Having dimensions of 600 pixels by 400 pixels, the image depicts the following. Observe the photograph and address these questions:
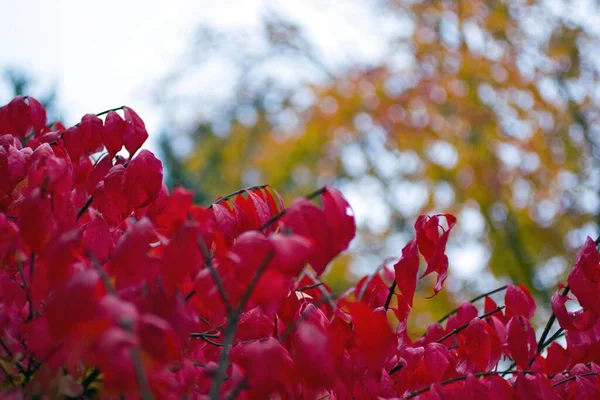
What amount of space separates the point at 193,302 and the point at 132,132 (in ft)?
1.40

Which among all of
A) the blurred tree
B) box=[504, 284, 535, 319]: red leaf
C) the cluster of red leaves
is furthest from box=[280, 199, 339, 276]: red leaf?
the blurred tree

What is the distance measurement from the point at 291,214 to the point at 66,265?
331mm

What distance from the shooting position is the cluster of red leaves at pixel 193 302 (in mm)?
807

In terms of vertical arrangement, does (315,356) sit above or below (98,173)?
below

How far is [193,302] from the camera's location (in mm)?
1168

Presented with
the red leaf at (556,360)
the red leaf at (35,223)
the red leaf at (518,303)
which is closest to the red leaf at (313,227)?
the red leaf at (35,223)

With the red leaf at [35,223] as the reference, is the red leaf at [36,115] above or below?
above

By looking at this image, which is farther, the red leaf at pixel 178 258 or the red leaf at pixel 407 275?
the red leaf at pixel 407 275

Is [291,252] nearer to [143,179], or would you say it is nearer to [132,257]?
[132,257]

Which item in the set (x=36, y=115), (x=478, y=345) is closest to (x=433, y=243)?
(x=478, y=345)

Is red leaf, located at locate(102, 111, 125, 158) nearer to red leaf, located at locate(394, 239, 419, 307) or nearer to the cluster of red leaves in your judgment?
the cluster of red leaves

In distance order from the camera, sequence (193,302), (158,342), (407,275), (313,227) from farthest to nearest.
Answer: (407,275) < (193,302) < (313,227) < (158,342)

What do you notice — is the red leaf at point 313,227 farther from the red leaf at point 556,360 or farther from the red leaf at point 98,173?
the red leaf at point 556,360

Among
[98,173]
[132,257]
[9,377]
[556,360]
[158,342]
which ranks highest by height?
[98,173]
